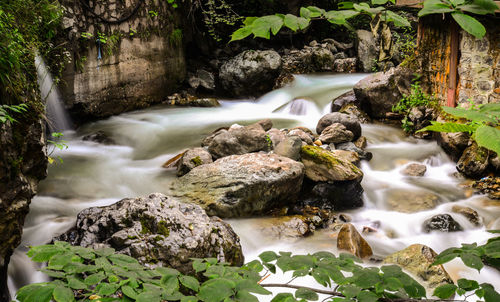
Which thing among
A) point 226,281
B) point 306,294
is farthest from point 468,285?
point 226,281

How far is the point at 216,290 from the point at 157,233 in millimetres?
2085

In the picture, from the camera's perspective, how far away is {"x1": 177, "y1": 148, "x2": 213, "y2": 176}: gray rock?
525cm

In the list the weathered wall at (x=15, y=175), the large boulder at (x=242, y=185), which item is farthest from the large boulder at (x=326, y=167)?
the weathered wall at (x=15, y=175)

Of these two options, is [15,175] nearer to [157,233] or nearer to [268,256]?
[157,233]

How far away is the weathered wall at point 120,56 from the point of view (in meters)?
7.04

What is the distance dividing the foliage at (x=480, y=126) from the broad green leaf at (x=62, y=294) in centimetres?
108

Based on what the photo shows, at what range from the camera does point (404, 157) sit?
6.29 m

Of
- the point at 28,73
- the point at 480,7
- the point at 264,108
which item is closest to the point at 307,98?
the point at 264,108

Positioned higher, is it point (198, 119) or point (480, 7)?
point (480, 7)

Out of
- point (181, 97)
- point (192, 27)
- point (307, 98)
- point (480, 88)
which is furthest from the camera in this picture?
point (192, 27)

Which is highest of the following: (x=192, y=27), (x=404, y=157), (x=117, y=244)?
(x=192, y=27)

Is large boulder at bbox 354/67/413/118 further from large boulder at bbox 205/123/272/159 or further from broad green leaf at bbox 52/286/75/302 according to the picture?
broad green leaf at bbox 52/286/75/302

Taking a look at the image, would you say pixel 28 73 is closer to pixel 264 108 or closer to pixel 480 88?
pixel 480 88

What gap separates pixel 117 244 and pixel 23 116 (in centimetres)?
122
